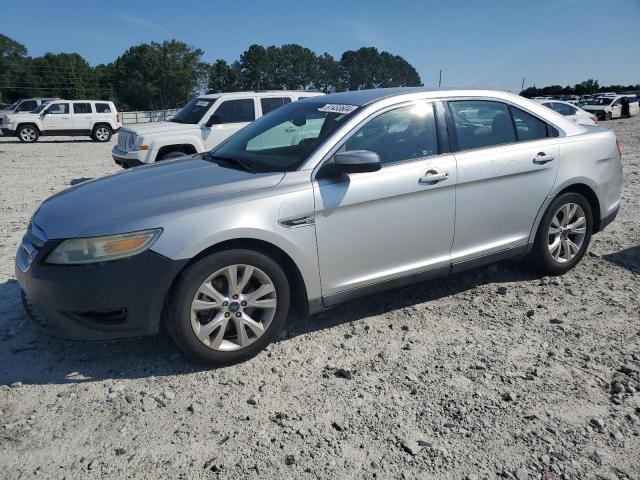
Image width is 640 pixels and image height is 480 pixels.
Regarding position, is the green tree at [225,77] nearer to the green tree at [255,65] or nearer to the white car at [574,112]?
the green tree at [255,65]

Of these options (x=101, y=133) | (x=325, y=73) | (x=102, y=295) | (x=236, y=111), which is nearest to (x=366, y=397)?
(x=102, y=295)

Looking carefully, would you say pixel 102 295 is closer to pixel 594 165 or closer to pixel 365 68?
pixel 594 165

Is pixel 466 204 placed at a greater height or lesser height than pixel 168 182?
lesser

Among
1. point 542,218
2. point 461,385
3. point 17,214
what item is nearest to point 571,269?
point 542,218

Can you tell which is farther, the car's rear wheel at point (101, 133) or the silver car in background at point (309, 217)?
the car's rear wheel at point (101, 133)

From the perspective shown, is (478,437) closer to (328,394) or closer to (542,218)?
(328,394)

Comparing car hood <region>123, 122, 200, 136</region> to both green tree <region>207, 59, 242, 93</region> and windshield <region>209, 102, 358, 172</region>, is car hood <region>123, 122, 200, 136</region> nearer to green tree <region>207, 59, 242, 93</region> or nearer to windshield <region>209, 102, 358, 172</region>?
windshield <region>209, 102, 358, 172</region>

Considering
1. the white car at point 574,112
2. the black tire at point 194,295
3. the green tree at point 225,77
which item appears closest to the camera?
the black tire at point 194,295

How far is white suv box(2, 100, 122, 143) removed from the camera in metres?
22.4

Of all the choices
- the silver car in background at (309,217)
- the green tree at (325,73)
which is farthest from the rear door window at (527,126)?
the green tree at (325,73)

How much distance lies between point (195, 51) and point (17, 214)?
277 feet

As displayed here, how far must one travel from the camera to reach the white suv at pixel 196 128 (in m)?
9.77

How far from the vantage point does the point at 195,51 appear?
8494 cm

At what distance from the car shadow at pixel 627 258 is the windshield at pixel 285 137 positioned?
3.11m
